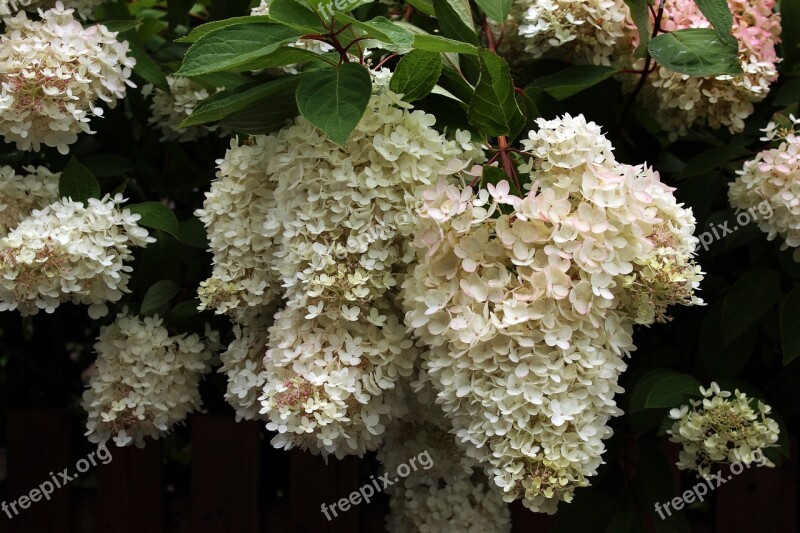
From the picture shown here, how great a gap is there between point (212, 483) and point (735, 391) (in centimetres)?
102

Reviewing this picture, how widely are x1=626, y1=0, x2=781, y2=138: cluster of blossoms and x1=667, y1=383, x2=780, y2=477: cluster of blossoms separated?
40cm

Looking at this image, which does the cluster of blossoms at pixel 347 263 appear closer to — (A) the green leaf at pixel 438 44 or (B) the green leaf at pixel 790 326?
(A) the green leaf at pixel 438 44

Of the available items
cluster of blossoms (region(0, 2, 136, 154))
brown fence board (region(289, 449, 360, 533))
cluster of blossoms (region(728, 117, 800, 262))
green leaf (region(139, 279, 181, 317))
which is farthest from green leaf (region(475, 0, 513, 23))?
brown fence board (region(289, 449, 360, 533))

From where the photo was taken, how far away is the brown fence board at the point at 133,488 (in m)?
1.67

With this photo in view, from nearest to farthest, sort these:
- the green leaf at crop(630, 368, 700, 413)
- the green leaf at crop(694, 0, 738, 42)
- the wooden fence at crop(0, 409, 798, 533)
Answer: the green leaf at crop(694, 0, 738, 42) → the green leaf at crop(630, 368, 700, 413) → the wooden fence at crop(0, 409, 798, 533)

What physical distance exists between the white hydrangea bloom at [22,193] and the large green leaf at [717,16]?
3.05 ft

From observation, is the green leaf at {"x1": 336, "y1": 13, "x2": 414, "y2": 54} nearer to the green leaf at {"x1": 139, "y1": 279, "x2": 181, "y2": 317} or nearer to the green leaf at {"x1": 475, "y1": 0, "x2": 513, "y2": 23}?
the green leaf at {"x1": 475, "y1": 0, "x2": 513, "y2": 23}

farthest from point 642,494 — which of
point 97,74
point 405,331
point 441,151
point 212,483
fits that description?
point 97,74

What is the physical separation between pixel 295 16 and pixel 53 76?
0.39 metres

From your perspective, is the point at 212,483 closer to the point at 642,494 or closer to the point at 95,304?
the point at 95,304

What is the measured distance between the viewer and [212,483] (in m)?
1.67

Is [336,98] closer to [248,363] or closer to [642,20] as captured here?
[248,363]

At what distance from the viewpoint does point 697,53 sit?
1.11 m

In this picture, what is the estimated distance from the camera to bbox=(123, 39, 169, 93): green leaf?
1.32 meters
